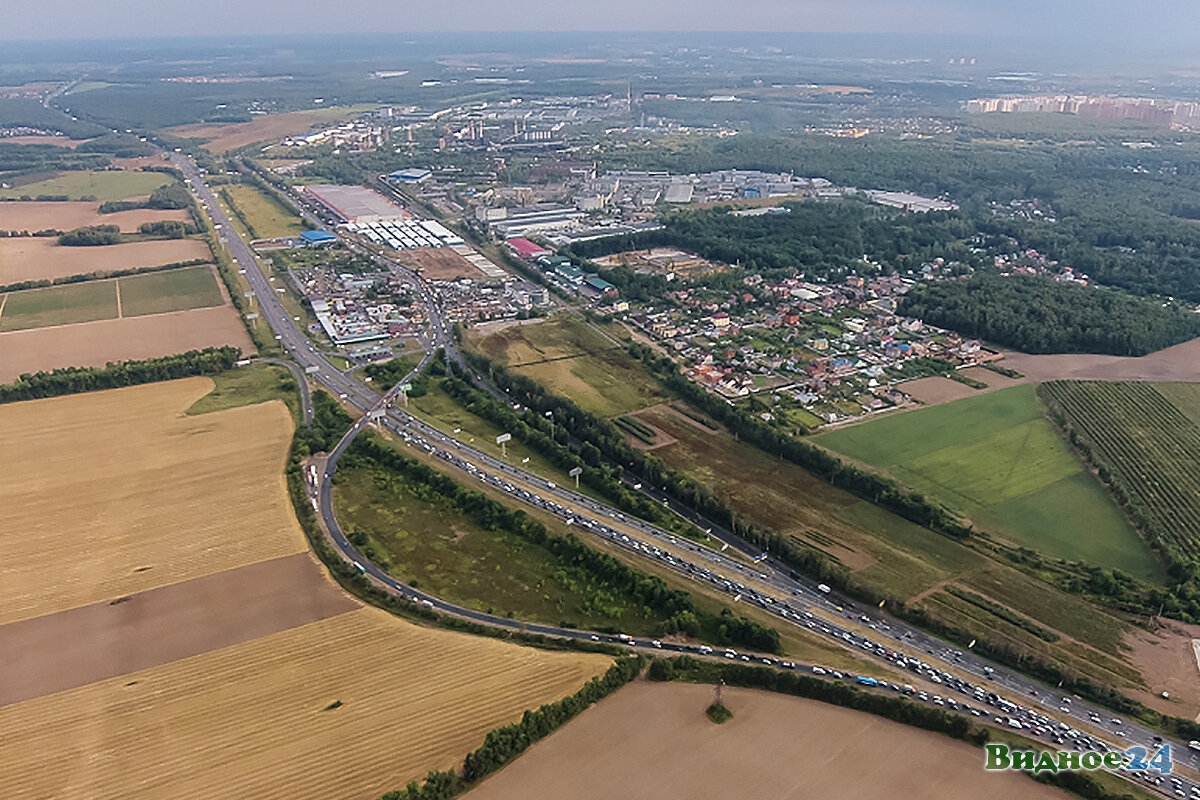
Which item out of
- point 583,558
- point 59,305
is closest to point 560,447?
point 583,558

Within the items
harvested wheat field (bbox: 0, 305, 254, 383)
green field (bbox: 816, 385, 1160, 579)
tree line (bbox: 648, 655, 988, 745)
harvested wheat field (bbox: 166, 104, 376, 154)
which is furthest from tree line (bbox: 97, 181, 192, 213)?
tree line (bbox: 648, 655, 988, 745)

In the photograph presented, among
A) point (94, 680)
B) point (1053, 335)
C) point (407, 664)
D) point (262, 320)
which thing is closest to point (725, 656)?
point (407, 664)

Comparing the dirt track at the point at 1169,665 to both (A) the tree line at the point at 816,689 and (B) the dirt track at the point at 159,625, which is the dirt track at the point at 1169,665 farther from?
(B) the dirt track at the point at 159,625

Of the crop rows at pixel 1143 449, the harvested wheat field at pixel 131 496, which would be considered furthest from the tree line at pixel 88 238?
the crop rows at pixel 1143 449

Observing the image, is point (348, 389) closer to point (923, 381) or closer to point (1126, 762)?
point (923, 381)

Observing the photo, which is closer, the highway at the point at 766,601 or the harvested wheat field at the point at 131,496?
the highway at the point at 766,601
